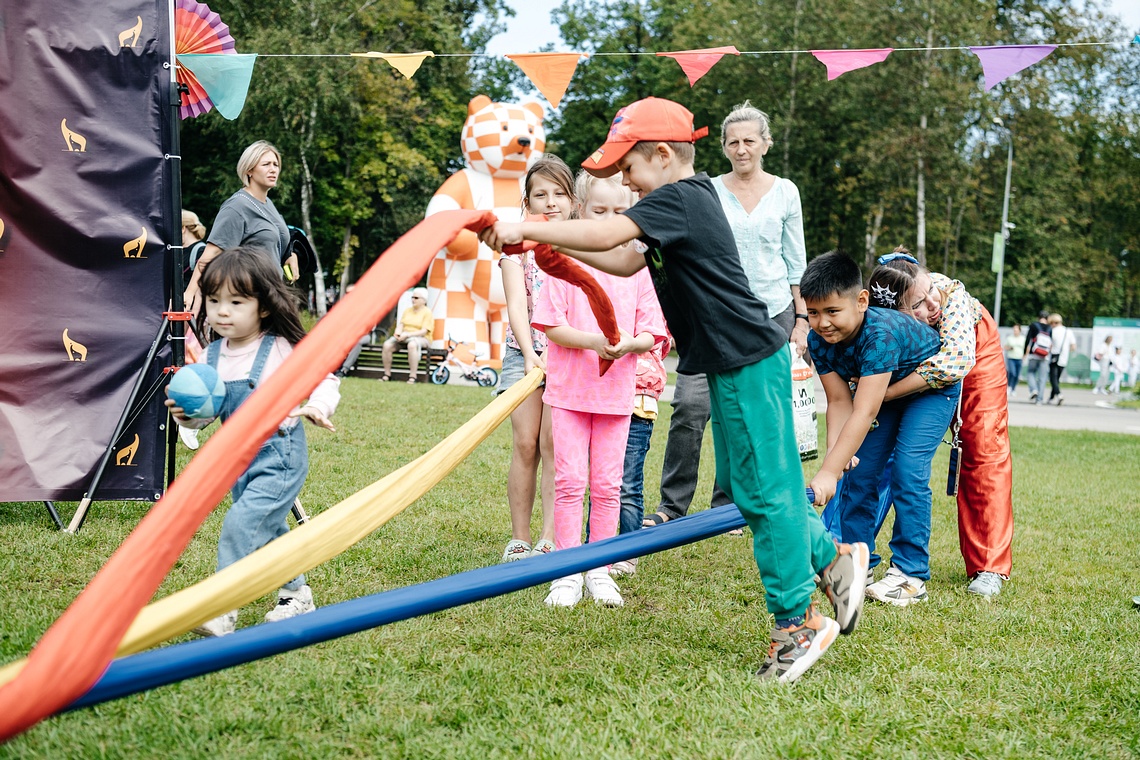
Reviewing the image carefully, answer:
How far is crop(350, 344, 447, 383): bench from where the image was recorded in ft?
55.7

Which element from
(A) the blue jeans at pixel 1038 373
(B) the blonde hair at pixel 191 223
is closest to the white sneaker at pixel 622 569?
(B) the blonde hair at pixel 191 223

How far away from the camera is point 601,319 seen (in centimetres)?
388

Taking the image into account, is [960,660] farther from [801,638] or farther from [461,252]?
[461,252]

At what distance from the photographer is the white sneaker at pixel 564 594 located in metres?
4.15

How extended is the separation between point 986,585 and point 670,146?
2.82m

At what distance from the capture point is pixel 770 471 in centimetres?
328

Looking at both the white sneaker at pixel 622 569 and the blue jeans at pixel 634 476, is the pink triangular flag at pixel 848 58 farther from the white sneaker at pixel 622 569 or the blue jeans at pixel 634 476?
the white sneaker at pixel 622 569

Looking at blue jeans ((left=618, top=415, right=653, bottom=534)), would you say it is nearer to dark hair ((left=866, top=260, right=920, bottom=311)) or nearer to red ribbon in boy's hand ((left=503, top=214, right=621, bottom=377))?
red ribbon in boy's hand ((left=503, top=214, right=621, bottom=377))

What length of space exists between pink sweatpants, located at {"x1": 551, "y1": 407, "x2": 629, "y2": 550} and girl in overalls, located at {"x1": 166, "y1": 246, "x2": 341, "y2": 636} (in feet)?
3.87

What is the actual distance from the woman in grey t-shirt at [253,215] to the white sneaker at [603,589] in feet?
9.44

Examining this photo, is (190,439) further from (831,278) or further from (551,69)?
(831,278)

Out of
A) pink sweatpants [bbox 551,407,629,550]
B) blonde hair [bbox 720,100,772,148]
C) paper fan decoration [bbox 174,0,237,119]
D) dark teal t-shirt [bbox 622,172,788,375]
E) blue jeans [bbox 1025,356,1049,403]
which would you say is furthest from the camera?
blue jeans [bbox 1025,356,1049,403]

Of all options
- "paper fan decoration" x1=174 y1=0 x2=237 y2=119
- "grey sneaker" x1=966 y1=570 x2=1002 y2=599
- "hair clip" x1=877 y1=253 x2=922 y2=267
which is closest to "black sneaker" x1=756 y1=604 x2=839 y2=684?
"grey sneaker" x1=966 y1=570 x2=1002 y2=599

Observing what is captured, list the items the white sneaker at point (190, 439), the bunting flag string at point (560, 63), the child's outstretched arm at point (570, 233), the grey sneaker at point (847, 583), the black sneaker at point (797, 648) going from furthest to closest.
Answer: the white sneaker at point (190, 439), the bunting flag string at point (560, 63), the grey sneaker at point (847, 583), the black sneaker at point (797, 648), the child's outstretched arm at point (570, 233)
